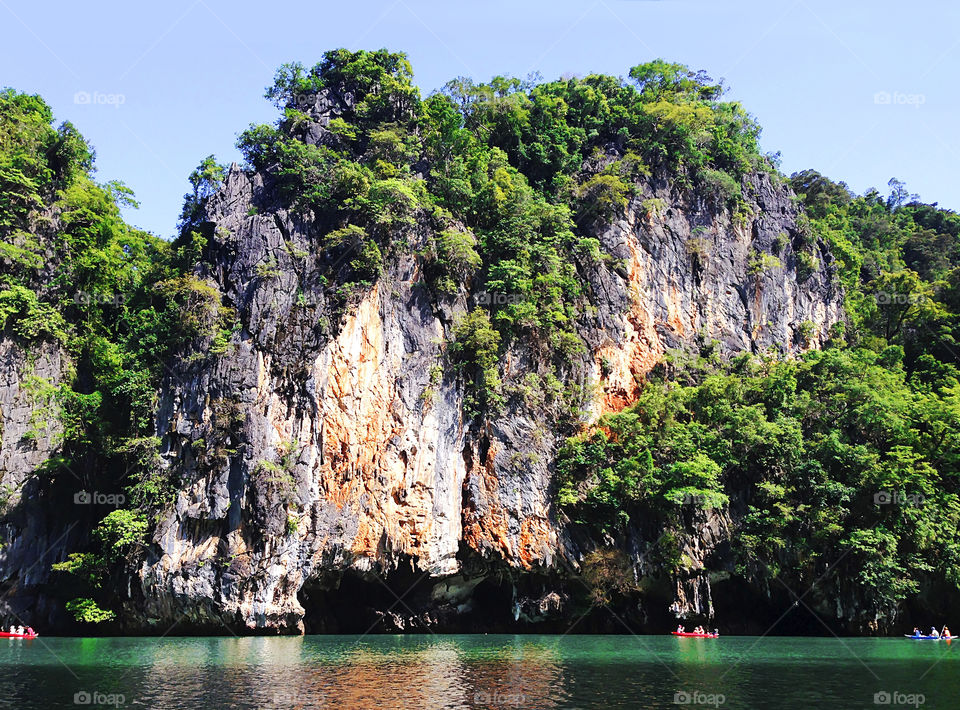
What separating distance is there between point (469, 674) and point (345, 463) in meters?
13.6

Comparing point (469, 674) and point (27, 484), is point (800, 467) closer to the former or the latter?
point (469, 674)

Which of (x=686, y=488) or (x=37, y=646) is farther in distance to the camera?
(x=686, y=488)

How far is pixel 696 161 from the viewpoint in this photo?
4388cm

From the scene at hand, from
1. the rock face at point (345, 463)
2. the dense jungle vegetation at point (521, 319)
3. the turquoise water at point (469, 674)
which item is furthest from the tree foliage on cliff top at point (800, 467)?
the turquoise water at point (469, 674)

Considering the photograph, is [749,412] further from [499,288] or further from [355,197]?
[355,197]

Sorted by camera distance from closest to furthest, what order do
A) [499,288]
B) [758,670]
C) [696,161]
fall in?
1. [758,670]
2. [499,288]
3. [696,161]

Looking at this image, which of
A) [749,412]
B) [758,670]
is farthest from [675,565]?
[758,670]

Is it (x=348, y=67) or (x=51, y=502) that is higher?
(x=348, y=67)

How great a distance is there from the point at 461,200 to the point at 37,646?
24.1 meters

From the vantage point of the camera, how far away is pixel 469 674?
57.8ft

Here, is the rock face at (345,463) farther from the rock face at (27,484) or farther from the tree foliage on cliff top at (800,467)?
the rock face at (27,484)

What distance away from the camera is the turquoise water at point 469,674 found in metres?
14.3

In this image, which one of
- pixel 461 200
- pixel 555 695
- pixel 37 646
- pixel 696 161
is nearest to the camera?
pixel 555 695

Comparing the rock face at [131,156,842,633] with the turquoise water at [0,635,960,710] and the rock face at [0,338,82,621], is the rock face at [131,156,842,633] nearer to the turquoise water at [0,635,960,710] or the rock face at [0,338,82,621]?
the turquoise water at [0,635,960,710]
